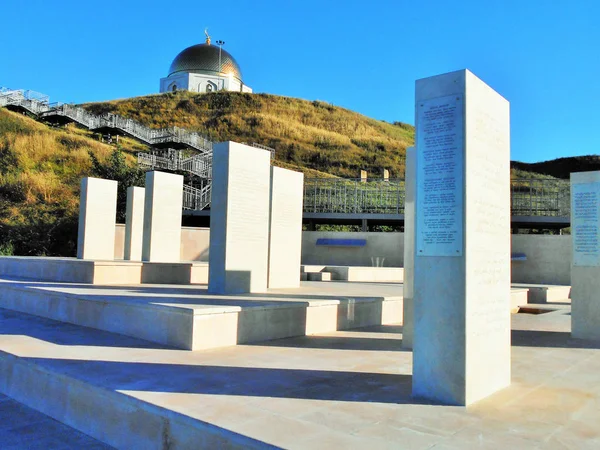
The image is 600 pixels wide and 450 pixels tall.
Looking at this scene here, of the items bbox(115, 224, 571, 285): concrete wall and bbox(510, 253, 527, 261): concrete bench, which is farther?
bbox(510, 253, 527, 261): concrete bench

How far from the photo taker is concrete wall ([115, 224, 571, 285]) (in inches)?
813

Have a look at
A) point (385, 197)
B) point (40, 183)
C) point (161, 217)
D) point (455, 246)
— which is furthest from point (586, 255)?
point (40, 183)

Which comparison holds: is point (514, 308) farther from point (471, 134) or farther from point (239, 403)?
point (239, 403)

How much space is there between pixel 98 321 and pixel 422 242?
5.53 meters

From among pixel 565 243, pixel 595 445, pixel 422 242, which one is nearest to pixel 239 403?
pixel 422 242

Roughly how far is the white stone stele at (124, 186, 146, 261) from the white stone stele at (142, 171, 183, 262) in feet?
5.19

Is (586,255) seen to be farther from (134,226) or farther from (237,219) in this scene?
(134,226)

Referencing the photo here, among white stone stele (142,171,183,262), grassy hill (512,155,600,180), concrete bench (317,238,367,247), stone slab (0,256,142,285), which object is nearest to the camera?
stone slab (0,256,142,285)

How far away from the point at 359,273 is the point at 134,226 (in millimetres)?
7895

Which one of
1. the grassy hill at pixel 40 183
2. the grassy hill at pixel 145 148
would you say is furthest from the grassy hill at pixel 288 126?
the grassy hill at pixel 40 183

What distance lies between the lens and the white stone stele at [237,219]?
32.0 feet

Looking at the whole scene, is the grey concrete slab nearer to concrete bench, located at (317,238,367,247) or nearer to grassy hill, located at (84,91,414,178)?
concrete bench, located at (317,238,367,247)

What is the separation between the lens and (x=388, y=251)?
23.2 meters

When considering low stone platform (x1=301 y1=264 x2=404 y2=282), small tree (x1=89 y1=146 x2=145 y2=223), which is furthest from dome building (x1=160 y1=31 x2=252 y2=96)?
low stone platform (x1=301 y1=264 x2=404 y2=282)
